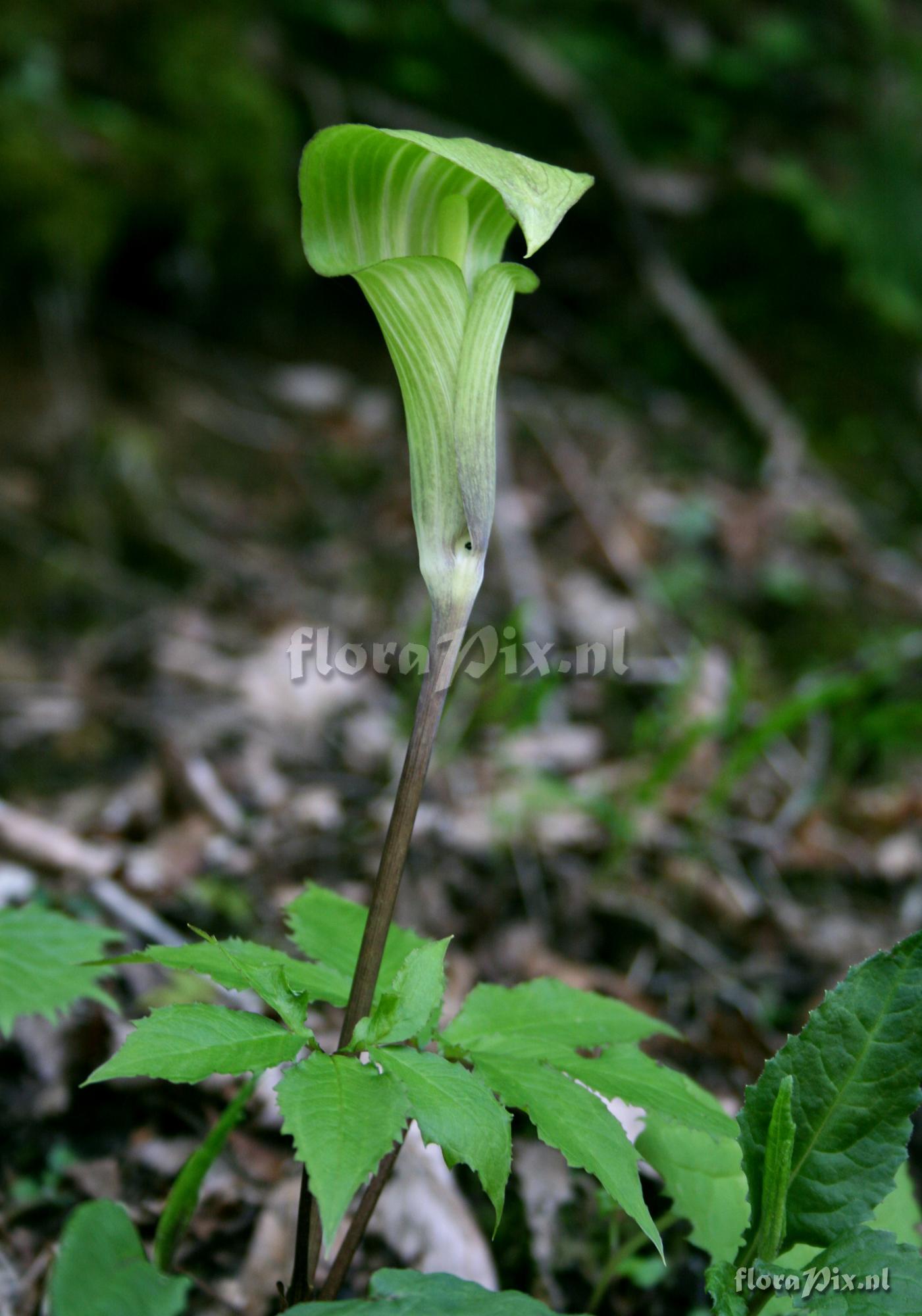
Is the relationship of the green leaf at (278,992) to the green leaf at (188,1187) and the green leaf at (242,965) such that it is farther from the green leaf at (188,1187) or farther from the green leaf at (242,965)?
the green leaf at (188,1187)

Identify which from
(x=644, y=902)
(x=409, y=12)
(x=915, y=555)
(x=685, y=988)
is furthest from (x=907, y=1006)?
(x=409, y=12)

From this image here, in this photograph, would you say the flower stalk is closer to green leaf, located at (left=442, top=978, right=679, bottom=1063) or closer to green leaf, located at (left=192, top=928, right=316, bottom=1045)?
green leaf, located at (left=192, top=928, right=316, bottom=1045)

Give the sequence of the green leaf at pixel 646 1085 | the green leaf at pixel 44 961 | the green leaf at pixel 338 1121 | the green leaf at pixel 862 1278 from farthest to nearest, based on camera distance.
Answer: the green leaf at pixel 44 961 < the green leaf at pixel 646 1085 < the green leaf at pixel 862 1278 < the green leaf at pixel 338 1121

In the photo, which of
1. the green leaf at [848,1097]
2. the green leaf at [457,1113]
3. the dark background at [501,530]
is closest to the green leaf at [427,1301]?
the green leaf at [457,1113]

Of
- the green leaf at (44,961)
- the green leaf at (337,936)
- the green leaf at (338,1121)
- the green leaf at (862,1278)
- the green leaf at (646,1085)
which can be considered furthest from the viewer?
the green leaf at (44,961)

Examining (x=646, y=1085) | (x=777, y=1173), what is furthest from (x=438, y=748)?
(x=777, y=1173)

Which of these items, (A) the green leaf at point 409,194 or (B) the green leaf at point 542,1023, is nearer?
(A) the green leaf at point 409,194
